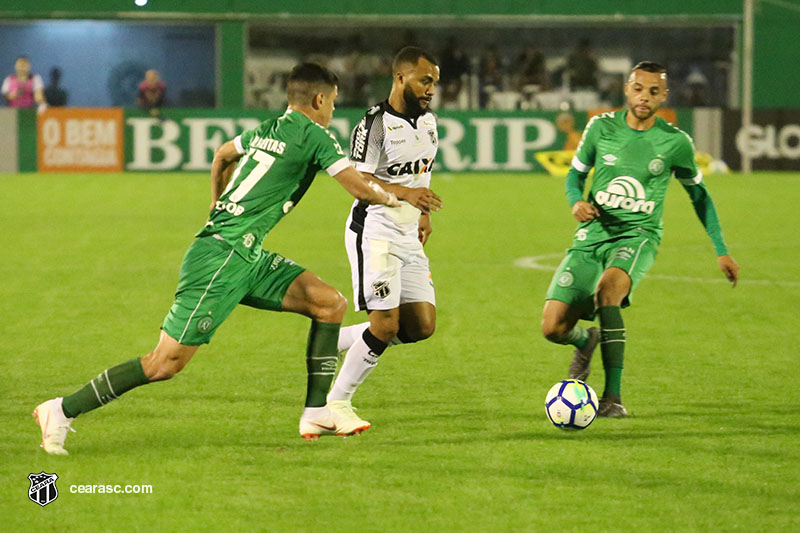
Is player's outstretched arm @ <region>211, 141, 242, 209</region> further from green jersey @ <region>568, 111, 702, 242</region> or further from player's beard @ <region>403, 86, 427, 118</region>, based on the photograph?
green jersey @ <region>568, 111, 702, 242</region>

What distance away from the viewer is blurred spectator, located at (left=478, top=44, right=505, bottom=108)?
3062 cm

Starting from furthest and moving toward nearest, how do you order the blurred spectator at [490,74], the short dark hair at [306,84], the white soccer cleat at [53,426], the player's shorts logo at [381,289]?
1. the blurred spectator at [490,74]
2. the player's shorts logo at [381,289]
3. the short dark hair at [306,84]
4. the white soccer cleat at [53,426]

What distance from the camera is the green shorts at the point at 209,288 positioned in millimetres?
6035

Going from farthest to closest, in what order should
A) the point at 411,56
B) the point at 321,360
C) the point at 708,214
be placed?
the point at 708,214 < the point at 411,56 < the point at 321,360

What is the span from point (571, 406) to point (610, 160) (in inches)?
60.5

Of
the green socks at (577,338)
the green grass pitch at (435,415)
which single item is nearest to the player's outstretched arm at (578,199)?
the green socks at (577,338)

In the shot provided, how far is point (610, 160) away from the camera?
744 cm

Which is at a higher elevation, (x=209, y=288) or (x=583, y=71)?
(x=583, y=71)

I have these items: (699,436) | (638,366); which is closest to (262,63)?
(638,366)

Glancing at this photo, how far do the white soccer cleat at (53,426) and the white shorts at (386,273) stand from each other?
1.51 metres

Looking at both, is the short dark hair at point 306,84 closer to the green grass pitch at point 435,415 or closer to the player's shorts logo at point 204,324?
the player's shorts logo at point 204,324

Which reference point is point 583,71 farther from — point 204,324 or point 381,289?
point 204,324

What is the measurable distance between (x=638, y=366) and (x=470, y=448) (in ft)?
8.56

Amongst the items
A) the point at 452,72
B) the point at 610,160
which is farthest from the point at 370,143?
the point at 452,72
